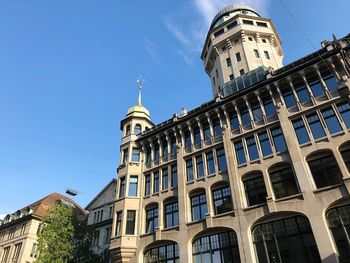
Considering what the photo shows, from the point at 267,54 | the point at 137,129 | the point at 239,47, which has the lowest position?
the point at 137,129

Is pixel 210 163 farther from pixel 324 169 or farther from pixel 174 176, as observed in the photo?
pixel 324 169

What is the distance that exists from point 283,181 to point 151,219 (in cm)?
1308

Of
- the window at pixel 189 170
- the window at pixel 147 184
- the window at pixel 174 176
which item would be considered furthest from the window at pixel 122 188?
the window at pixel 189 170

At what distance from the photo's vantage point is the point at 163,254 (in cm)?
2447

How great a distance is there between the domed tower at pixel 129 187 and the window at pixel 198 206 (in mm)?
5994

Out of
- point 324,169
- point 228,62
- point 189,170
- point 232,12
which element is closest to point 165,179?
point 189,170

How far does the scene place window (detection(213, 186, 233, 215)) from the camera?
76.5 feet

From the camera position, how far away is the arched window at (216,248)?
21.2 metres

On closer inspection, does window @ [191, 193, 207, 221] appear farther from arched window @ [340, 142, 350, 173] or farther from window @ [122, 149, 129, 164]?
arched window @ [340, 142, 350, 173]

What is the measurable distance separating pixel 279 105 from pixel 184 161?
1050cm

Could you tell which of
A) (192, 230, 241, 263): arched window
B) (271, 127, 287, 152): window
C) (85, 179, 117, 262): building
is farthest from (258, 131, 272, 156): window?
(85, 179, 117, 262): building

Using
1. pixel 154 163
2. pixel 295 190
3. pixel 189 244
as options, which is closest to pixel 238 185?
pixel 295 190

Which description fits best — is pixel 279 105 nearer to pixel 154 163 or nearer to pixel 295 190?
pixel 295 190

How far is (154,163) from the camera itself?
99.8 ft
